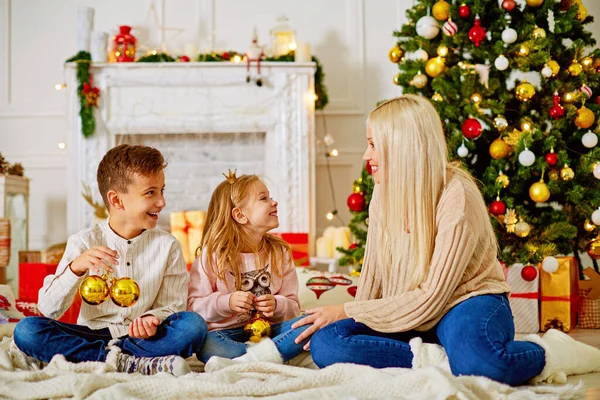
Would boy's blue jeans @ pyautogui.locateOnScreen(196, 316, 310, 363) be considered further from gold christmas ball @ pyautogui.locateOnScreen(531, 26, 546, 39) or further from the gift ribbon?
gold christmas ball @ pyautogui.locateOnScreen(531, 26, 546, 39)

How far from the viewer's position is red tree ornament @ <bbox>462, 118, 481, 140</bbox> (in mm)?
3160

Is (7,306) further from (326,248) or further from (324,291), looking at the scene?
(326,248)

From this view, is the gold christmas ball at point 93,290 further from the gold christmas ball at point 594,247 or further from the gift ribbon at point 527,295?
the gold christmas ball at point 594,247

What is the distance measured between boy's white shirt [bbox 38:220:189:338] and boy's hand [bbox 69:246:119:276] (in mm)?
69

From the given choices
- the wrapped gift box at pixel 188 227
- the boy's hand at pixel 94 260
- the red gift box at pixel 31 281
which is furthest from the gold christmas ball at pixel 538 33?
the red gift box at pixel 31 281

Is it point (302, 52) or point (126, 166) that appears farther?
point (302, 52)

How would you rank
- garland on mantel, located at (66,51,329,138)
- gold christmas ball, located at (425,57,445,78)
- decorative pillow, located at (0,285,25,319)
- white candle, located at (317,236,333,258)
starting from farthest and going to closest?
garland on mantel, located at (66,51,329,138)
white candle, located at (317,236,333,258)
gold christmas ball, located at (425,57,445,78)
decorative pillow, located at (0,285,25,319)

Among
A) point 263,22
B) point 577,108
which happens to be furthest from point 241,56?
point 577,108

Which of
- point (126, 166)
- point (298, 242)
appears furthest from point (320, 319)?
point (298, 242)

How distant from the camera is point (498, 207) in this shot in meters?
3.12

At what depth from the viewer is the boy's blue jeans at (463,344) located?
1661 millimetres

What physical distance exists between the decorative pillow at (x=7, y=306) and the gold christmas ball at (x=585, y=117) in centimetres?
239

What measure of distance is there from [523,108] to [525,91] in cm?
15

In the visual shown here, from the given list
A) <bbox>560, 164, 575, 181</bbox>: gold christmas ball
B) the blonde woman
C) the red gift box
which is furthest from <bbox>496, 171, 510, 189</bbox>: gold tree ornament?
the red gift box
